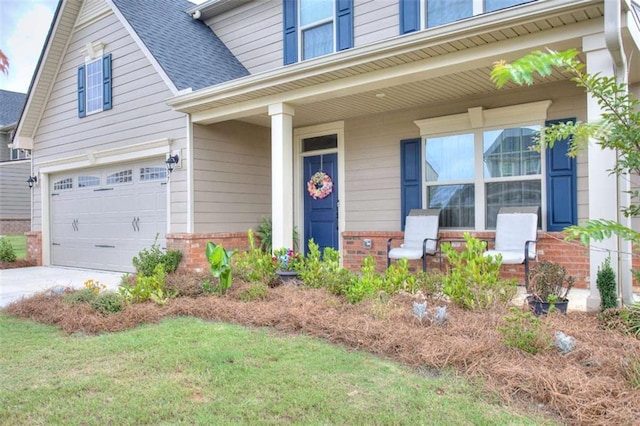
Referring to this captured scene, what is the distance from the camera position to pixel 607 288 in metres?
3.86

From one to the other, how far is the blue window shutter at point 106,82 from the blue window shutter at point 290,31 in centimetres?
338

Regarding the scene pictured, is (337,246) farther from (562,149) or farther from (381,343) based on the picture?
(381,343)

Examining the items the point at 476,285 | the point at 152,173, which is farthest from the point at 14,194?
the point at 476,285

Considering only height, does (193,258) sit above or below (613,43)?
below

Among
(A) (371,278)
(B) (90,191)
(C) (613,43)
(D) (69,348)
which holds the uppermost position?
(C) (613,43)

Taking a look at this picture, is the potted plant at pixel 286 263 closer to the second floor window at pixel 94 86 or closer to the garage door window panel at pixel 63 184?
the second floor window at pixel 94 86

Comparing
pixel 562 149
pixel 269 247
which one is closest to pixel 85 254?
pixel 269 247

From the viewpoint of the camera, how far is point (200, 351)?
347cm

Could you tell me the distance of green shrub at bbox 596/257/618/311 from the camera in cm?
385

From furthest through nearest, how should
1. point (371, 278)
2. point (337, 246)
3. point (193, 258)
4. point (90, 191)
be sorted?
point (90, 191), point (337, 246), point (193, 258), point (371, 278)

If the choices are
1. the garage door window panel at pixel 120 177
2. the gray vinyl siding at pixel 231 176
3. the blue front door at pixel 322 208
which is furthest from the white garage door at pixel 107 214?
the blue front door at pixel 322 208

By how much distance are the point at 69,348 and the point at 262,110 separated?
4.16m

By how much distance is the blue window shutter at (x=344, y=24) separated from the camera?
736 cm

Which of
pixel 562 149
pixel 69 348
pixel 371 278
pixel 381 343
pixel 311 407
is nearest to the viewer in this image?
pixel 311 407
